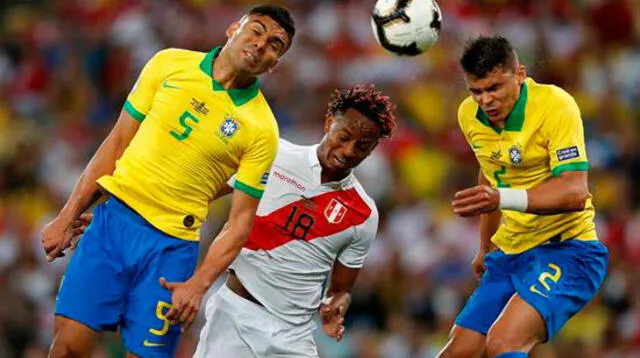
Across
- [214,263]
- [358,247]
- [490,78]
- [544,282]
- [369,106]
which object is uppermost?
[490,78]

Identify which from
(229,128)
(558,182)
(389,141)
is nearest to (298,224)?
(229,128)

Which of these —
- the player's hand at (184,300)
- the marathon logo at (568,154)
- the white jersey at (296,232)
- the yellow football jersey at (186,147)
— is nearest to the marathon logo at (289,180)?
the white jersey at (296,232)

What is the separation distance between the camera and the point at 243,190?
7.61 metres

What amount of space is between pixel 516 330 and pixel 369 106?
161cm

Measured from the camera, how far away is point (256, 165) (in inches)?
300

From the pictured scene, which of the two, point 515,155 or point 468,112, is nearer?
point 515,155

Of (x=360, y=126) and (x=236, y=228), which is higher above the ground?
(x=360, y=126)

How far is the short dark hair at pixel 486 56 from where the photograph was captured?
7.82m

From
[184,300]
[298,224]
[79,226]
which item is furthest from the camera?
[298,224]

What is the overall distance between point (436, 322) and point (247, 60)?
5.12 meters

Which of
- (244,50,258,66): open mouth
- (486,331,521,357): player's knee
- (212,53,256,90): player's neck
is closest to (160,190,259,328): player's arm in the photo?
(212,53,256,90): player's neck

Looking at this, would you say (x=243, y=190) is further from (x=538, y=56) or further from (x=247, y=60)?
(x=538, y=56)

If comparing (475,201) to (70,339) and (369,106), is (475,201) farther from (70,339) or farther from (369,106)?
(70,339)

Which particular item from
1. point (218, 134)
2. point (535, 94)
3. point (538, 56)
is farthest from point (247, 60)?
point (538, 56)
